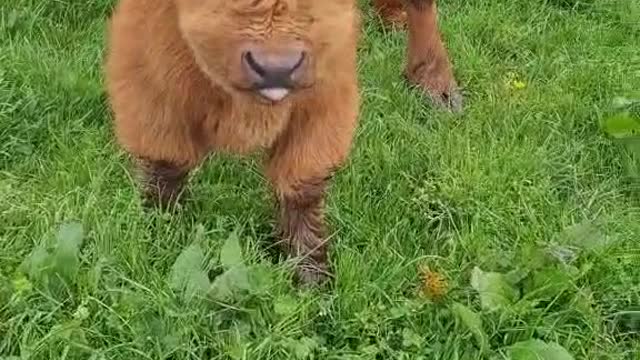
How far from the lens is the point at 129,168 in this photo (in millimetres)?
4395

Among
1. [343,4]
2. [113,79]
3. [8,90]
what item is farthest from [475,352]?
[8,90]

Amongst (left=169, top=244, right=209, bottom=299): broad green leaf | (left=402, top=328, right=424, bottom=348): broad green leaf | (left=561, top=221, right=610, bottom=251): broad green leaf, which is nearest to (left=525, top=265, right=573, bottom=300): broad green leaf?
(left=561, top=221, right=610, bottom=251): broad green leaf

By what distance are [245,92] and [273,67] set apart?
20 centimetres

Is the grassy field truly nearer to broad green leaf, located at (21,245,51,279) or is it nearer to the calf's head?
broad green leaf, located at (21,245,51,279)

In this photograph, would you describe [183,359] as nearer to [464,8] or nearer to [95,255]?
[95,255]

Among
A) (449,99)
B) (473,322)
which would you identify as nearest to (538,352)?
(473,322)

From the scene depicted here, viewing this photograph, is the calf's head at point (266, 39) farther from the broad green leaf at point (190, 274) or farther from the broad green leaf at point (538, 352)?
the broad green leaf at point (538, 352)

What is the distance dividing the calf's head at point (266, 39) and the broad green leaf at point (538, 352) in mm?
1138

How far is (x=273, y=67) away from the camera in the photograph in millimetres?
2914

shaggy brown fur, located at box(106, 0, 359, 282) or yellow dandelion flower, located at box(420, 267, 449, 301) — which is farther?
yellow dandelion flower, located at box(420, 267, 449, 301)

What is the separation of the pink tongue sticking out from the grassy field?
0.82 meters

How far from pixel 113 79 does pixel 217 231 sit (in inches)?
25.8

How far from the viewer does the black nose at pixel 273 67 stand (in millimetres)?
2906

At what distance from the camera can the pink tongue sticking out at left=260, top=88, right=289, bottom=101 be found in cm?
302
